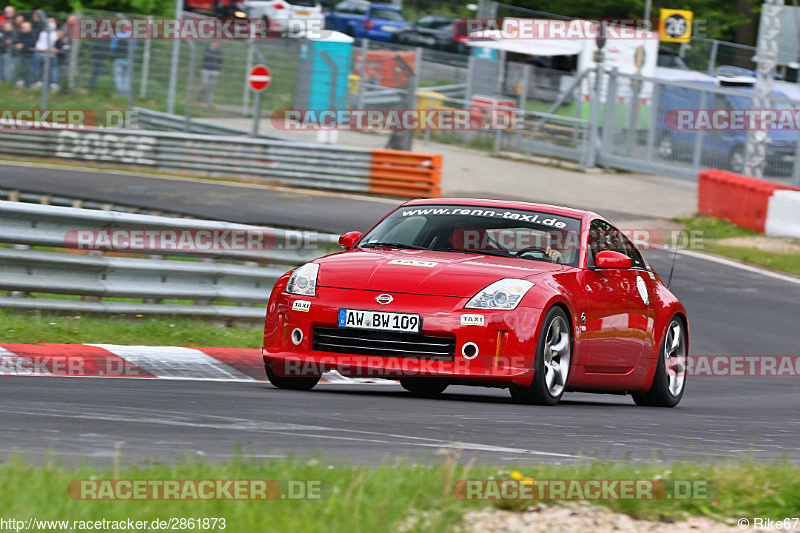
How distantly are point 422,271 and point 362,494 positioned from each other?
3.94m

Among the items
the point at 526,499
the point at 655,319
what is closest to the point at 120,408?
the point at 526,499

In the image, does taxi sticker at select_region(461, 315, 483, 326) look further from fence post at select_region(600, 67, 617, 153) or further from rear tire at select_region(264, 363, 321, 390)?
fence post at select_region(600, 67, 617, 153)

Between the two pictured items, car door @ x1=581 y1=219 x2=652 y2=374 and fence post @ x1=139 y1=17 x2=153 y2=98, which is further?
fence post @ x1=139 y1=17 x2=153 y2=98

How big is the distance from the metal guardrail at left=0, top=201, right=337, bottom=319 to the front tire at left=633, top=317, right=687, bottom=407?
328cm

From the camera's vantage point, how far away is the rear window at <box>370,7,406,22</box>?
43969 millimetres

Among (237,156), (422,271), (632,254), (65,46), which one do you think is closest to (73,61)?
(65,46)

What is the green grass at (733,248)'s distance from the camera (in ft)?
62.2

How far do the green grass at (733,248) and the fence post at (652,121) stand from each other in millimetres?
4966

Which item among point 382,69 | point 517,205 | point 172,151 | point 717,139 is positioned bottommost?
point 172,151

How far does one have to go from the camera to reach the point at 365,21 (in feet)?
143

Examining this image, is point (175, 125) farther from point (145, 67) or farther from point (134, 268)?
point (134, 268)

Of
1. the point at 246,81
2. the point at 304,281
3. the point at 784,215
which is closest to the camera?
the point at 304,281

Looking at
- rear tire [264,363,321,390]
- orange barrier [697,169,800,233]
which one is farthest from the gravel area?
orange barrier [697,169,800,233]

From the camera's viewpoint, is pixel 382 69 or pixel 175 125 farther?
pixel 382 69
